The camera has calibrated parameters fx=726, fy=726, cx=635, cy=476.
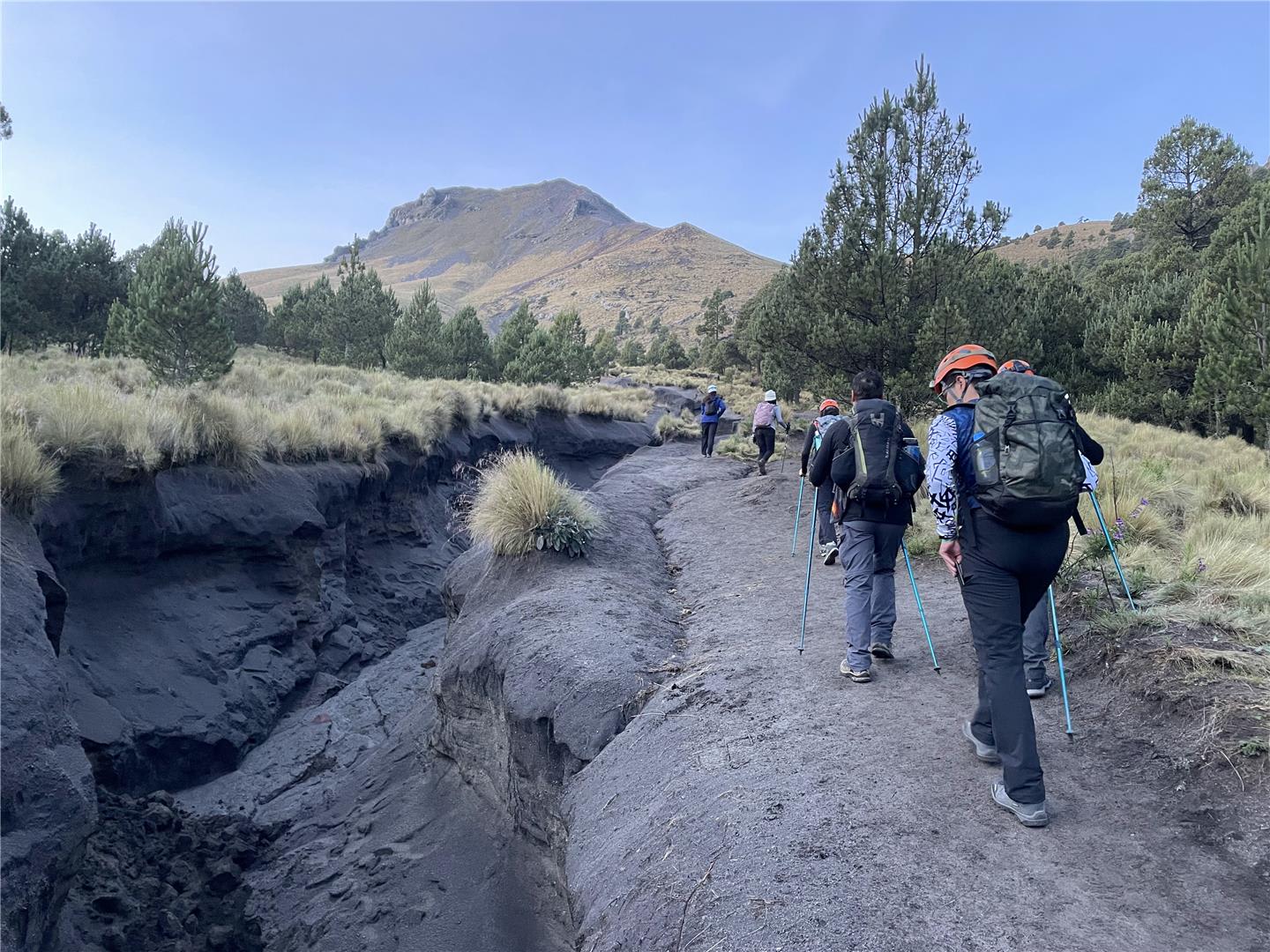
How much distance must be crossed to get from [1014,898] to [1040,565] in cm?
150

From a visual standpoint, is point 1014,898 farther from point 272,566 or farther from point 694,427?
point 694,427

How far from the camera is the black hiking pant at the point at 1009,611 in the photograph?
3.54m

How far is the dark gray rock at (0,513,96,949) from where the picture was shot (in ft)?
16.3

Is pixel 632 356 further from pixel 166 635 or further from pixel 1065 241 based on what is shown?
pixel 166 635

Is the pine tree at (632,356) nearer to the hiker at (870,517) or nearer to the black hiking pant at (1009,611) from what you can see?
the hiker at (870,517)

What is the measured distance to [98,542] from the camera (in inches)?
350

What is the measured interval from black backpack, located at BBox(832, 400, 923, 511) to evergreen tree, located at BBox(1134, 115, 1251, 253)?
35.4 meters

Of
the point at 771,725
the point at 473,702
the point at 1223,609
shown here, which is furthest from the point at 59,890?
the point at 1223,609

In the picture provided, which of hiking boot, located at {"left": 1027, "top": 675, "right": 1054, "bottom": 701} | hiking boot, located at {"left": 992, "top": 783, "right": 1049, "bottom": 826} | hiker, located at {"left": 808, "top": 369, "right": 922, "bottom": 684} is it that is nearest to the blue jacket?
Result: hiker, located at {"left": 808, "top": 369, "right": 922, "bottom": 684}

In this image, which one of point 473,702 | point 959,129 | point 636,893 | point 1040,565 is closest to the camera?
point 1040,565

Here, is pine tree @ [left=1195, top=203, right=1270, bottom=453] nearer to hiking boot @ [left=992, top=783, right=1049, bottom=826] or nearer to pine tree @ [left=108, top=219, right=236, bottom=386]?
hiking boot @ [left=992, top=783, right=1049, bottom=826]

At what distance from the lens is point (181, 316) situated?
17.7 m

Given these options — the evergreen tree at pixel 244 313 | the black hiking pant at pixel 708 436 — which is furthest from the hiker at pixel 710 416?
the evergreen tree at pixel 244 313

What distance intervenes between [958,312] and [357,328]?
3625 cm
